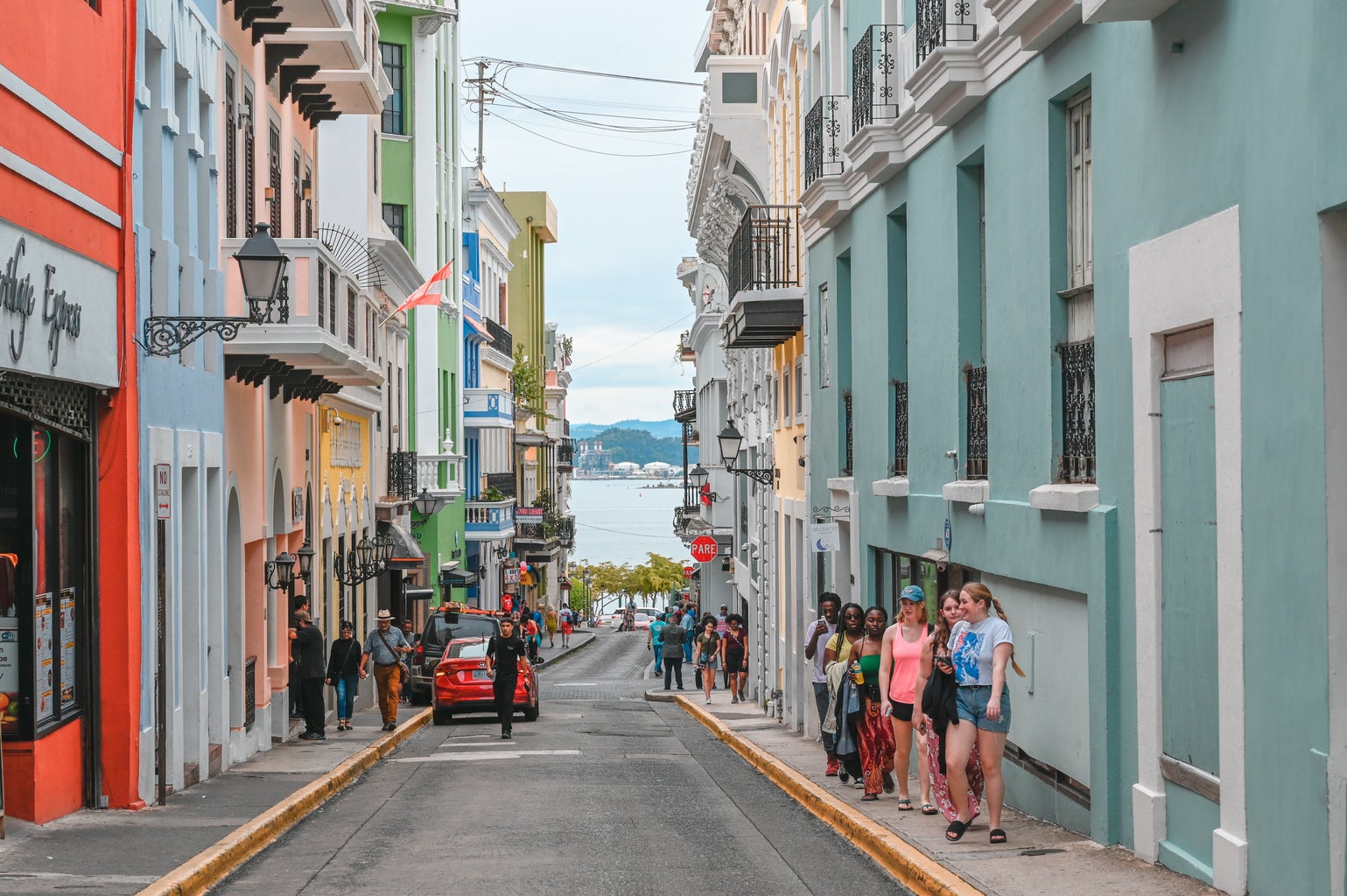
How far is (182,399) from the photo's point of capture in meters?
15.7

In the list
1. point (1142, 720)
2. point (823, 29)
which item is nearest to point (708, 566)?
point (823, 29)

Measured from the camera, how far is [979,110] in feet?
46.4

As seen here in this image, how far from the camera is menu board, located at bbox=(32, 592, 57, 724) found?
12281mm

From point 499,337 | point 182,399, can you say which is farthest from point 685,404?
point 182,399

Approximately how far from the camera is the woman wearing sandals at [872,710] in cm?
1408

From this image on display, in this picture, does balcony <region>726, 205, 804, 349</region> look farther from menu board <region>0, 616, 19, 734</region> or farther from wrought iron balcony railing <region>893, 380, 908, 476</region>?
menu board <region>0, 616, 19, 734</region>

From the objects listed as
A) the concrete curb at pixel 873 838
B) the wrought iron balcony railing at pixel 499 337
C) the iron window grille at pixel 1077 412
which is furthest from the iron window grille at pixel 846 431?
the wrought iron balcony railing at pixel 499 337

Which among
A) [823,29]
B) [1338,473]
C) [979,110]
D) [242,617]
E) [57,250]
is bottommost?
[242,617]

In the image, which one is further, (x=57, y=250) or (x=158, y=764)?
(x=158, y=764)

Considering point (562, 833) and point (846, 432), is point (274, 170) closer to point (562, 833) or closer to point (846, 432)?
point (846, 432)

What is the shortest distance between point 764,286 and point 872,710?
11602 mm

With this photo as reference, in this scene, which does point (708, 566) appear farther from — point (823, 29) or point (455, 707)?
point (823, 29)

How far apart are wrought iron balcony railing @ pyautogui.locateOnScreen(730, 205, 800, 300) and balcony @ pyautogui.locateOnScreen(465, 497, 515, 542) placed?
28111 mm

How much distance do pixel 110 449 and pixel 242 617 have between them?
563cm
